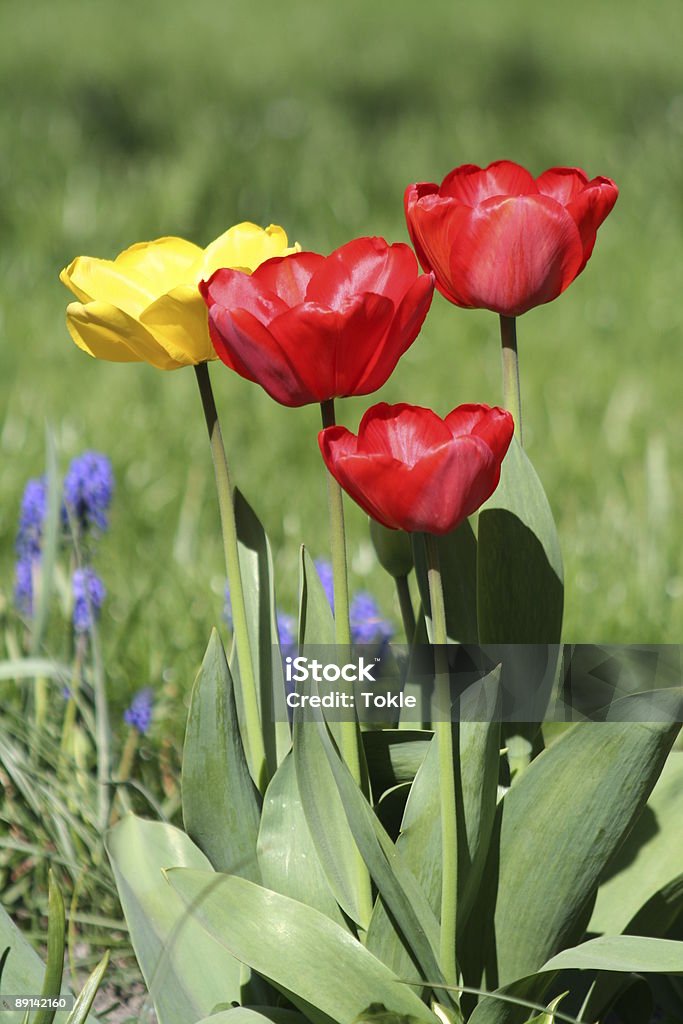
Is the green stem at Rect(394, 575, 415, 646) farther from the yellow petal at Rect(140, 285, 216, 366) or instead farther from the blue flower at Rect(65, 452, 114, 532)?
the blue flower at Rect(65, 452, 114, 532)

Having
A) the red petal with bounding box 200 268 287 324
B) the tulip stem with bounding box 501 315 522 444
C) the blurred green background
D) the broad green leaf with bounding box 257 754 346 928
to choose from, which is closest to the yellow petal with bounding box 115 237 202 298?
the red petal with bounding box 200 268 287 324

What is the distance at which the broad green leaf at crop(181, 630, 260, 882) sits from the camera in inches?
32.7

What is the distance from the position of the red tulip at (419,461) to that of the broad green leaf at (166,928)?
1.11ft

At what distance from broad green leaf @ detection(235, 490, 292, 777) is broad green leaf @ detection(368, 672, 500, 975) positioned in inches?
5.7

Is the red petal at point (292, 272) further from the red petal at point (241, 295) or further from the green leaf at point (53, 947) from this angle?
the green leaf at point (53, 947)

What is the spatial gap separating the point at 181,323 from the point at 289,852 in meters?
0.37

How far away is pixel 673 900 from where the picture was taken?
90 centimetres

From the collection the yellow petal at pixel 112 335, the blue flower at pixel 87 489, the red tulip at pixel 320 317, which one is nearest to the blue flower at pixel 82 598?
the blue flower at pixel 87 489

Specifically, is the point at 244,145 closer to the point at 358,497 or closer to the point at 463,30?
the point at 463,30

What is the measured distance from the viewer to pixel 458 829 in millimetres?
816

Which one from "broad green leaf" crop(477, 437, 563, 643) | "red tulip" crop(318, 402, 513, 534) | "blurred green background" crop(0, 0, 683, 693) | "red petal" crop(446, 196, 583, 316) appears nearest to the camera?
"red tulip" crop(318, 402, 513, 534)

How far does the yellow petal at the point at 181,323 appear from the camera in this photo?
760 mm

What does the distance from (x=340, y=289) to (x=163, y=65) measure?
161 inches

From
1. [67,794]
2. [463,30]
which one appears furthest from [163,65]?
[67,794]
